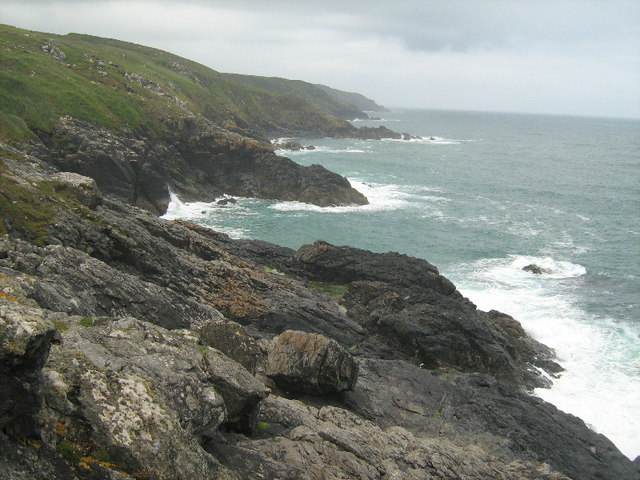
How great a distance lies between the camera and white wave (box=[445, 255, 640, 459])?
27.6 m

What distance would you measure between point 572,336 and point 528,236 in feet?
91.7

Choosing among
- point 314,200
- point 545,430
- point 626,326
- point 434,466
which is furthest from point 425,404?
point 314,200

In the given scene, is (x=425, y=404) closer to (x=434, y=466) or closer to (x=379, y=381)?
(x=379, y=381)

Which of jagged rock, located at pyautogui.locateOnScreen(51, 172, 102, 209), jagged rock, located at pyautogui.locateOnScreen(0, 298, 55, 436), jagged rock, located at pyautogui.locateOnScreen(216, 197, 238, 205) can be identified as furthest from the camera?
jagged rock, located at pyautogui.locateOnScreen(216, 197, 238, 205)

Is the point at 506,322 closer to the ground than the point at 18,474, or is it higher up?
closer to the ground

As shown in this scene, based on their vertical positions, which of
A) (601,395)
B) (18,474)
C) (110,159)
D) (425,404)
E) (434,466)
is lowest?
(601,395)

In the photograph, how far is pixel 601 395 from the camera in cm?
2900

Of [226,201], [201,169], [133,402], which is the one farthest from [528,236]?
[133,402]

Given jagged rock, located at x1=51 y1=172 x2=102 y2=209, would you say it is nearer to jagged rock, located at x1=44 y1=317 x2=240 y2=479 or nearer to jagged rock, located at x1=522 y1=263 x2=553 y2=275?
jagged rock, located at x1=44 y1=317 x2=240 y2=479

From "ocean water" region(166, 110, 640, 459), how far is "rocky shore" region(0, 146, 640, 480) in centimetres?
399

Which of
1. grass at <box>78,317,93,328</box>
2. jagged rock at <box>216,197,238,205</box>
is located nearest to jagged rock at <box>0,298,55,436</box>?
grass at <box>78,317,93,328</box>

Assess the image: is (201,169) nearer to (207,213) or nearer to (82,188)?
(207,213)

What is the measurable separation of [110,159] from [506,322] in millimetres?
41766

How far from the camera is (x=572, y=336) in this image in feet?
119
